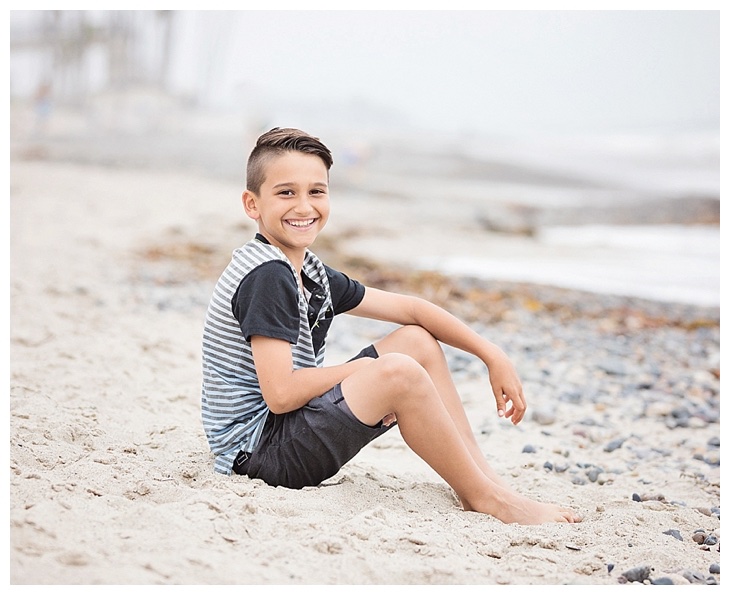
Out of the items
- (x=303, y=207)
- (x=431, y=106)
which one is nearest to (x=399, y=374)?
(x=303, y=207)

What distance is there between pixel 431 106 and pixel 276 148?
10.7 metres

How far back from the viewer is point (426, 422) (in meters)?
1.89

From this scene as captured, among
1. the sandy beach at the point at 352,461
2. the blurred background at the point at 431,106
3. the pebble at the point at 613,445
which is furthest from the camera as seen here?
the blurred background at the point at 431,106

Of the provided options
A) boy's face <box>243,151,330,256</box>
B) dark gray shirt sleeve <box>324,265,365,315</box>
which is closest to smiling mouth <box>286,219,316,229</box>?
boy's face <box>243,151,330,256</box>

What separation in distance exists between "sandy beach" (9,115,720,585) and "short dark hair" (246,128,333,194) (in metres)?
0.74

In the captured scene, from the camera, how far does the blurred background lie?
9.87m

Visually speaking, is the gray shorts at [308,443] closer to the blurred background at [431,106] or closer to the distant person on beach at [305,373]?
the distant person on beach at [305,373]

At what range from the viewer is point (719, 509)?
7.71 ft

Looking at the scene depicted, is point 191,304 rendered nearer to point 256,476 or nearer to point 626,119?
point 256,476

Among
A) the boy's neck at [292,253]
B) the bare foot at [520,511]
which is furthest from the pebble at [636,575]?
the boy's neck at [292,253]

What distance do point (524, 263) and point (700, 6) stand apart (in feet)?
15.0

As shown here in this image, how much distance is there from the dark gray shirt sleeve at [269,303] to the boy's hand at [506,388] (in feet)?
1.75

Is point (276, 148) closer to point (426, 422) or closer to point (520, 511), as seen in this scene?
point (426, 422)

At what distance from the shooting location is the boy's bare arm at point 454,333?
208cm
